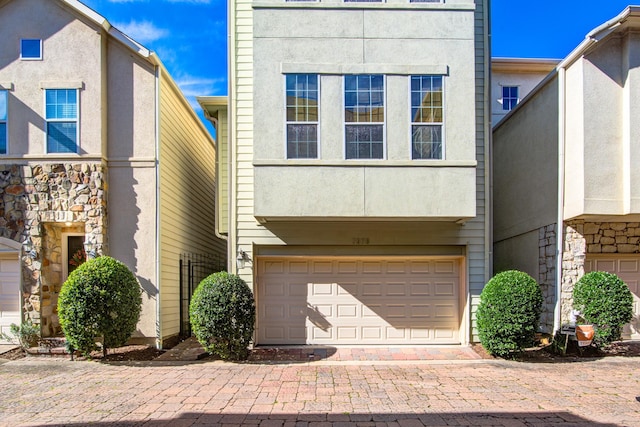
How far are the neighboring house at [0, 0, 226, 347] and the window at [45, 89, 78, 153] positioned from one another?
21 millimetres

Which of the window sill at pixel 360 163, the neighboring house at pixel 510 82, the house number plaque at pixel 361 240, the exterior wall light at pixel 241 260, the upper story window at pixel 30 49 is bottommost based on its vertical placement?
the exterior wall light at pixel 241 260

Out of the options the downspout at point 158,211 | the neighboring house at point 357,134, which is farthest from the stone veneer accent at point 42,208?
the neighboring house at point 357,134

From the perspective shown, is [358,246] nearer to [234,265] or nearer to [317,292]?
[317,292]

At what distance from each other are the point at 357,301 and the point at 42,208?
6.79m

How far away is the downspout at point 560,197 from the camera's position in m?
9.12

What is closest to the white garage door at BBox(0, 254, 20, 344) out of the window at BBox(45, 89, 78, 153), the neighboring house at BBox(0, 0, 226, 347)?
the neighboring house at BBox(0, 0, 226, 347)

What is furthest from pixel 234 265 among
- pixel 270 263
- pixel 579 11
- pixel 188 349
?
pixel 579 11

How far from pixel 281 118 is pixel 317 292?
371 cm

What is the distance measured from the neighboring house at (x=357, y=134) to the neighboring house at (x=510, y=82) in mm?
5201

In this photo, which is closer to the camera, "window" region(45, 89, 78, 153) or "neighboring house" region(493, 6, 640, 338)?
"neighboring house" region(493, 6, 640, 338)

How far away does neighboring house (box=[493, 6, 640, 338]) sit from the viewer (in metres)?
8.72

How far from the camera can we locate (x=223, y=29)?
984cm

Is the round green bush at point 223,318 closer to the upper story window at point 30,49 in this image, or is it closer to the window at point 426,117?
the window at point 426,117

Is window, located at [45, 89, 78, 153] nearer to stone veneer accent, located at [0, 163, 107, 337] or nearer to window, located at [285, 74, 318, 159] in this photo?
stone veneer accent, located at [0, 163, 107, 337]
